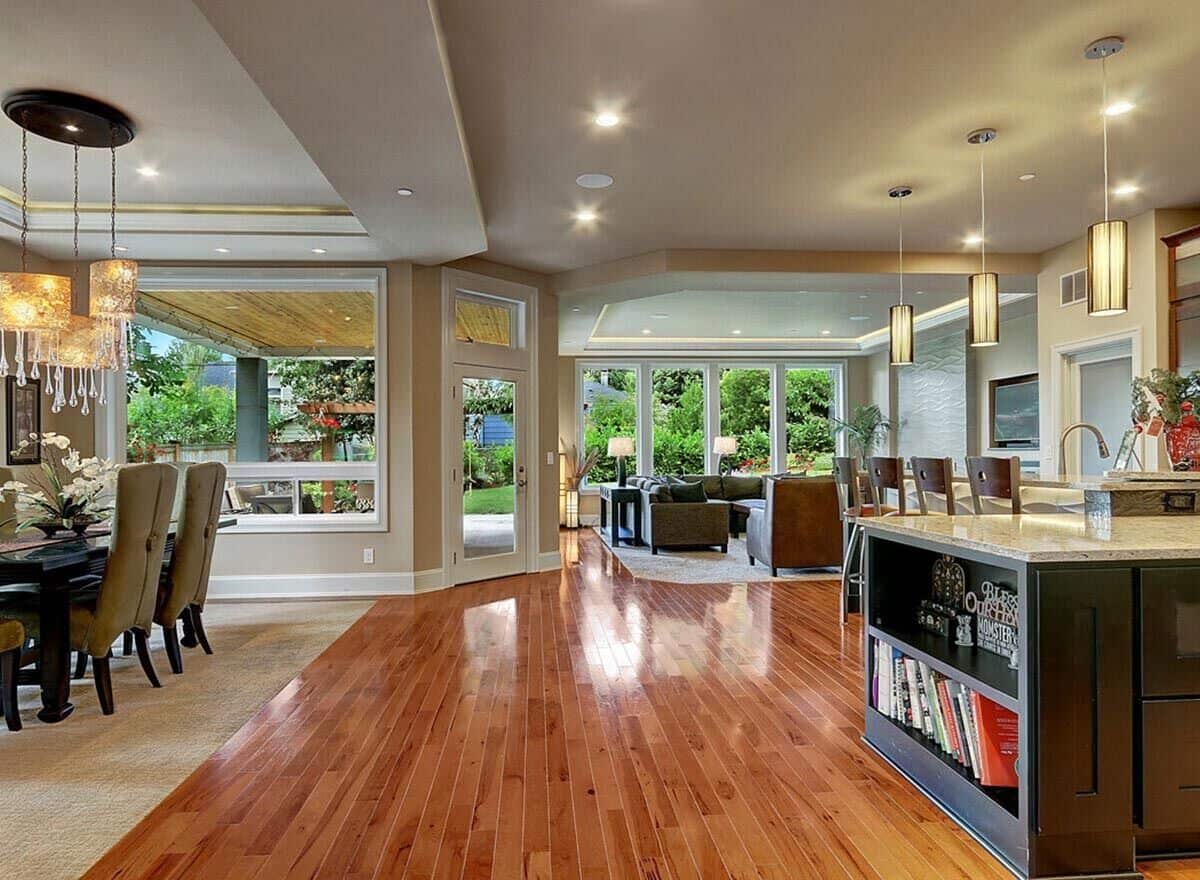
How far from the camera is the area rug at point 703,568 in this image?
20.8ft

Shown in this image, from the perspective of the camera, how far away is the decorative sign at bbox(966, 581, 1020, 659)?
2207mm

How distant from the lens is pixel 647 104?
345 cm

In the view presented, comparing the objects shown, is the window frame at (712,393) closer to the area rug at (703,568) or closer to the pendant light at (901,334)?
the area rug at (703,568)

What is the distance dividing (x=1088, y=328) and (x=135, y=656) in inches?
287

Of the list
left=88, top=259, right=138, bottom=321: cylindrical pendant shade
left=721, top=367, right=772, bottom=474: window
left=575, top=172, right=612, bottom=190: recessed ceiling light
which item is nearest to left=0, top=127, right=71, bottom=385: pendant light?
left=88, top=259, right=138, bottom=321: cylindrical pendant shade

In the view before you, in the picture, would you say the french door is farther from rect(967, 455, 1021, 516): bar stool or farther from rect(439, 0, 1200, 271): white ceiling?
rect(967, 455, 1021, 516): bar stool

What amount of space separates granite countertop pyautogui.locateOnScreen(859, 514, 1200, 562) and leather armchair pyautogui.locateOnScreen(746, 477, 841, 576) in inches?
140

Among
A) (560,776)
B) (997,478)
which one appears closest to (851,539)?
(997,478)

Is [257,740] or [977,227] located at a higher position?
[977,227]

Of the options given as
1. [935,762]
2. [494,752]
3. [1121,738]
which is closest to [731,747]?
[935,762]

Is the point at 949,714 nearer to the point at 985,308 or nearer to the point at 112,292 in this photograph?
the point at 985,308

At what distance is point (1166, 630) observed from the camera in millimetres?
1926

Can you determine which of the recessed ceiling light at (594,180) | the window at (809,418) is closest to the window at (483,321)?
the recessed ceiling light at (594,180)

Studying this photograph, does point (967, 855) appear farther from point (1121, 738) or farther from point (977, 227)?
point (977, 227)
